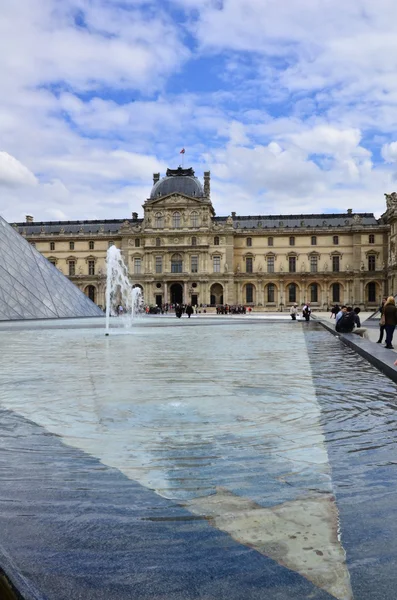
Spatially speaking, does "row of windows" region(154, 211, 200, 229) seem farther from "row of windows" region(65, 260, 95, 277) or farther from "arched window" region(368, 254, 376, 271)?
"arched window" region(368, 254, 376, 271)

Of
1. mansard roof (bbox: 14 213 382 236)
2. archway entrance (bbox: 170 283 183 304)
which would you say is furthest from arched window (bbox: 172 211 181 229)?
archway entrance (bbox: 170 283 183 304)

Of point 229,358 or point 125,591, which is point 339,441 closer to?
point 125,591

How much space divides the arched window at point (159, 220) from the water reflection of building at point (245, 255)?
0.11 meters

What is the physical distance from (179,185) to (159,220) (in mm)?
4851

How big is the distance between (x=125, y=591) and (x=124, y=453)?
5.47 feet

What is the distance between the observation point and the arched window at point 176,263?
65438mm

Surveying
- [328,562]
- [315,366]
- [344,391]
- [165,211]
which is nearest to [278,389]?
[344,391]

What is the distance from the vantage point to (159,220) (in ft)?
213

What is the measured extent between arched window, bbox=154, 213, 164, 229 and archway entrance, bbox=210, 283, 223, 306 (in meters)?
9.11

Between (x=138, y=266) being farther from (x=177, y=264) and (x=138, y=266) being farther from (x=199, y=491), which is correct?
(x=199, y=491)

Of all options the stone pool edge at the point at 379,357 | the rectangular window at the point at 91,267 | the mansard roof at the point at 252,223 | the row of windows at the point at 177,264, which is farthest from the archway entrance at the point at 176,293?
the stone pool edge at the point at 379,357

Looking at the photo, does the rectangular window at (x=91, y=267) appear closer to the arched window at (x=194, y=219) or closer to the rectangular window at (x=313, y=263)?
the arched window at (x=194, y=219)

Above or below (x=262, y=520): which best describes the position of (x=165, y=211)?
above

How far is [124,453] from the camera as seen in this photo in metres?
3.64
